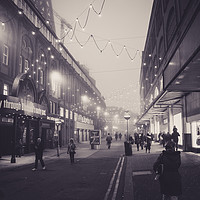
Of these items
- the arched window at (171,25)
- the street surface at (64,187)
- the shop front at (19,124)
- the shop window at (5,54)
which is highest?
the arched window at (171,25)

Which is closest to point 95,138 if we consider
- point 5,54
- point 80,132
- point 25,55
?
point 25,55

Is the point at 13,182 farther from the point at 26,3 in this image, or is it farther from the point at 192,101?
the point at 26,3

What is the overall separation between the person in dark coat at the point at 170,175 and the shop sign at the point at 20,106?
51.0 feet

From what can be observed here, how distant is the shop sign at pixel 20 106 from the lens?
1843 cm

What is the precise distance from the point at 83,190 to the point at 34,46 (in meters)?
23.4

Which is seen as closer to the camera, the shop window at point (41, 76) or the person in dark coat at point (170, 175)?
the person in dark coat at point (170, 175)

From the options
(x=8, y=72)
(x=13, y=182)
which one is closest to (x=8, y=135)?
(x=8, y=72)

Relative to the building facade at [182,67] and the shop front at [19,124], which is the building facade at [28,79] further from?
the building facade at [182,67]

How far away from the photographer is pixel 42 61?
31859 millimetres

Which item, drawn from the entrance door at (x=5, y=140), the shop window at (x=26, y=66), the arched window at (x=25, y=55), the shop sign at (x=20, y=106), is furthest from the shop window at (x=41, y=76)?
the entrance door at (x=5, y=140)

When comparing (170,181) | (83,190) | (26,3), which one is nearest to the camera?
(170,181)

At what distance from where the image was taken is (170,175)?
16.5 ft

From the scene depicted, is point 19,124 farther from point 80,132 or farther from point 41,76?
point 80,132

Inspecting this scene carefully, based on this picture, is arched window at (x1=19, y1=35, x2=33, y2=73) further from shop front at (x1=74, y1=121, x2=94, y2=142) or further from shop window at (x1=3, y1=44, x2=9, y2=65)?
shop front at (x1=74, y1=121, x2=94, y2=142)
